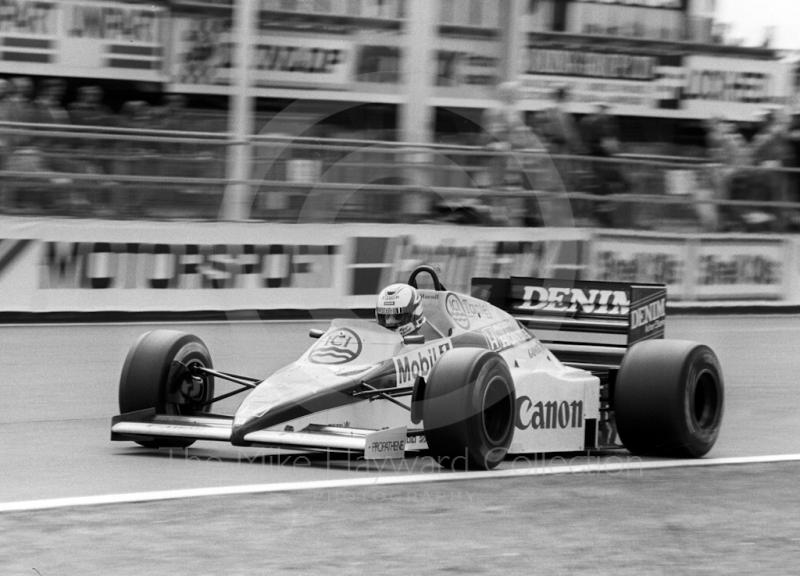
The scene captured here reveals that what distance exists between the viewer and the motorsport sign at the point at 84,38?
1841 centimetres

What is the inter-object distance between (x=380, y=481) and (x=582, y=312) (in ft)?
10.9

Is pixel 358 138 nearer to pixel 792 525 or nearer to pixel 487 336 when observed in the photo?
pixel 487 336

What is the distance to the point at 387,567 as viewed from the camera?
563 cm

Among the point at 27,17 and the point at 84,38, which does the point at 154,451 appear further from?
the point at 84,38

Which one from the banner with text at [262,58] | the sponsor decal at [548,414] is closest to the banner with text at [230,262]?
the banner with text at [262,58]

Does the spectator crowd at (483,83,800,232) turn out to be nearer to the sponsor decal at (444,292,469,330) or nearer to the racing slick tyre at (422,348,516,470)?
the sponsor decal at (444,292,469,330)

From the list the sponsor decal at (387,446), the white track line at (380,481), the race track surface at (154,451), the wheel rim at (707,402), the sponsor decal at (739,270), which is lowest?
the race track surface at (154,451)

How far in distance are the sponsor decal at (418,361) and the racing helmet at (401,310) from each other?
0.54 feet

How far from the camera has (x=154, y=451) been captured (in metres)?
8.73

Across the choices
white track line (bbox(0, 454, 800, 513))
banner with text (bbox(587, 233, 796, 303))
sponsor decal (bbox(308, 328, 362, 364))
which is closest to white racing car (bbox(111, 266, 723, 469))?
sponsor decal (bbox(308, 328, 362, 364))

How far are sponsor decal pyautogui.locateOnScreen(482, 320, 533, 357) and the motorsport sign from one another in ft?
35.1

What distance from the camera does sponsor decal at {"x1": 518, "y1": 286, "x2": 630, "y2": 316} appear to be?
10.3 m

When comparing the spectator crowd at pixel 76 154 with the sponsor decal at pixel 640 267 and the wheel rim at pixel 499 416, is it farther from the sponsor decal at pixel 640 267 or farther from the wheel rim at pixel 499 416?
the wheel rim at pixel 499 416

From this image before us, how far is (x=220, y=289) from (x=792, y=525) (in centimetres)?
909
